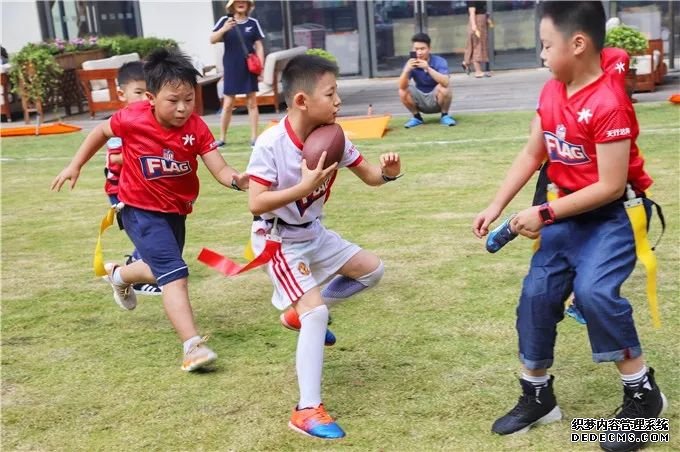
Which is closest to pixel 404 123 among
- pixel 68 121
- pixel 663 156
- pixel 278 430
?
pixel 663 156

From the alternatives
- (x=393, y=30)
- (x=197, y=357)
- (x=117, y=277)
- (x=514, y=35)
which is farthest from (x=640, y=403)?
(x=393, y=30)

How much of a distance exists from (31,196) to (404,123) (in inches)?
218

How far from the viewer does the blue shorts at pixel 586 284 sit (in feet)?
10.9

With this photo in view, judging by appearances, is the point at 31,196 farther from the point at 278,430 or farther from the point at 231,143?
the point at 278,430

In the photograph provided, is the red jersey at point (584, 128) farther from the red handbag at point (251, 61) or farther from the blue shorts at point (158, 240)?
the red handbag at point (251, 61)

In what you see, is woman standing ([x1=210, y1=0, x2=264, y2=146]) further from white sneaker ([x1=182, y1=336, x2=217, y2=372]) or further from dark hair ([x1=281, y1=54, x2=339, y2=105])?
dark hair ([x1=281, y1=54, x2=339, y2=105])

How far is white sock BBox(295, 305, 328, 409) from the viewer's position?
12.3 ft

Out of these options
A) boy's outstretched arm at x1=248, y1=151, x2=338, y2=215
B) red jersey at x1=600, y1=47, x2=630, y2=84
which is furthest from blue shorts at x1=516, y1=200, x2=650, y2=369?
boy's outstretched arm at x1=248, y1=151, x2=338, y2=215

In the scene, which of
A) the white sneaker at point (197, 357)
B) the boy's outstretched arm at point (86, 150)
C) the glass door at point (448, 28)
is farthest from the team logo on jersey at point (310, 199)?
the glass door at point (448, 28)

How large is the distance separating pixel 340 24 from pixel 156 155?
16484 mm

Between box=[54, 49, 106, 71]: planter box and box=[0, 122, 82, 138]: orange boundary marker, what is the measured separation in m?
2.67

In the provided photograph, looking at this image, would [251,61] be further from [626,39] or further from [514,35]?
[514,35]

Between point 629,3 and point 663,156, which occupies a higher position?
point 629,3

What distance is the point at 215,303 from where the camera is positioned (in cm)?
556
